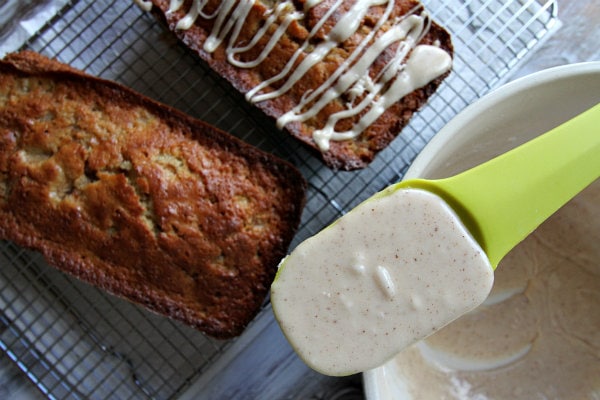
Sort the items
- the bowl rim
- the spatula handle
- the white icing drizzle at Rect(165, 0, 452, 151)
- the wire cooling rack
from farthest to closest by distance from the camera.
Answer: the wire cooling rack → the white icing drizzle at Rect(165, 0, 452, 151) → the bowl rim → the spatula handle

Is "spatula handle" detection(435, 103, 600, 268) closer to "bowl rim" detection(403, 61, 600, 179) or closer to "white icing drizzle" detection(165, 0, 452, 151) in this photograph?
"bowl rim" detection(403, 61, 600, 179)

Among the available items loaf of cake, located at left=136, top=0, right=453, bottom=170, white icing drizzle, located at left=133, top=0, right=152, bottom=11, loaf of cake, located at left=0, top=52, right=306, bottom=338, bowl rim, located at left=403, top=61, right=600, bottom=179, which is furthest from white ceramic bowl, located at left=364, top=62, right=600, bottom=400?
white icing drizzle, located at left=133, top=0, right=152, bottom=11

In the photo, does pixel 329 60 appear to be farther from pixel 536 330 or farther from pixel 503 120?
pixel 536 330

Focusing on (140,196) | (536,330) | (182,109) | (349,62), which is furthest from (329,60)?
(536,330)

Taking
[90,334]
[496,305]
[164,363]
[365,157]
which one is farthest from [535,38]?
[90,334]

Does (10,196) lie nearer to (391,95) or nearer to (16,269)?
(16,269)

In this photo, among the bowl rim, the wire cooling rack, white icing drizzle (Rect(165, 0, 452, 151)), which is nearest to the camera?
the bowl rim
